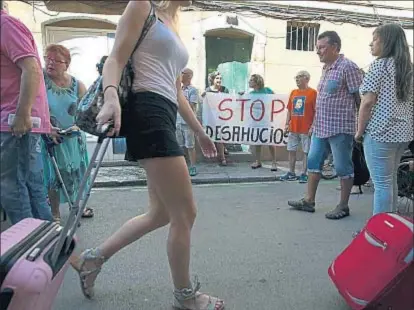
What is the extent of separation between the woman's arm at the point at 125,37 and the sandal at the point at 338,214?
3237 millimetres

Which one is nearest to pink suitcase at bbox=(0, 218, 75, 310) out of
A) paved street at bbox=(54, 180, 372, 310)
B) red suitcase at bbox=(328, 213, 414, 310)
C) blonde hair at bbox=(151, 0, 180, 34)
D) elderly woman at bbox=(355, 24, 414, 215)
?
paved street at bbox=(54, 180, 372, 310)

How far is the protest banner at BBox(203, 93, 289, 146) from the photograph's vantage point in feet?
26.1

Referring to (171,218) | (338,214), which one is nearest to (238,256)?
(171,218)

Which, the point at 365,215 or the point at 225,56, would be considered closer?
the point at 365,215

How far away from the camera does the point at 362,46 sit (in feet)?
37.5

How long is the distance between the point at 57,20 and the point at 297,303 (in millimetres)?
8427

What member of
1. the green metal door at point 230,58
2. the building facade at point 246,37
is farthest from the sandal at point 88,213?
the green metal door at point 230,58

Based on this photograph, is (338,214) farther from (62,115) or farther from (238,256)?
(62,115)

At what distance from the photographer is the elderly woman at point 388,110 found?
132 inches

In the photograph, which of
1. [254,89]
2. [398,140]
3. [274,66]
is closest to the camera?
[398,140]

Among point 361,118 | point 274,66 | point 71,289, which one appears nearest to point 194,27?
point 274,66

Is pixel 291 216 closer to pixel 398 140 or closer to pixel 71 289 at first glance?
pixel 398 140

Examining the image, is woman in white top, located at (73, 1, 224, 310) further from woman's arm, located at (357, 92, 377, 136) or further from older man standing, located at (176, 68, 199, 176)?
older man standing, located at (176, 68, 199, 176)

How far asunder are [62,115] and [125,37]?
7.48ft
